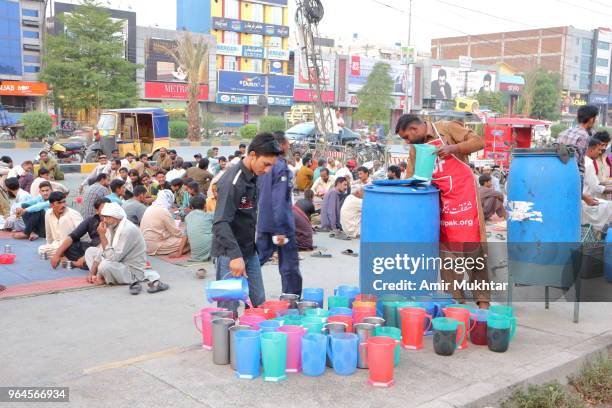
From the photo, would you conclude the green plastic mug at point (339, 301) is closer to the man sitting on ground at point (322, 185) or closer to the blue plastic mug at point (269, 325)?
the blue plastic mug at point (269, 325)

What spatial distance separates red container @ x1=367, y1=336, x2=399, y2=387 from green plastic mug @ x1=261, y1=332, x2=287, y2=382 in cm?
50

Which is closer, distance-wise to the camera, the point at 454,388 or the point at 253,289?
the point at 454,388

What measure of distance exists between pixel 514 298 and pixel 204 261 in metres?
3.67

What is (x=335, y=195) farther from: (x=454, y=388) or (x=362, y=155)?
(x=362, y=155)

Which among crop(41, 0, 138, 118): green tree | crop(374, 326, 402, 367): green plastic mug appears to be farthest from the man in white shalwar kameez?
crop(41, 0, 138, 118): green tree

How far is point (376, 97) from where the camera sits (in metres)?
45.0

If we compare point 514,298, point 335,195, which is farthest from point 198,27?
point 514,298

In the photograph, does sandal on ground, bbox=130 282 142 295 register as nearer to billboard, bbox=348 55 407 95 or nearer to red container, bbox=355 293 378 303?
red container, bbox=355 293 378 303

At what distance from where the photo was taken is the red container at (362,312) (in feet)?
13.4

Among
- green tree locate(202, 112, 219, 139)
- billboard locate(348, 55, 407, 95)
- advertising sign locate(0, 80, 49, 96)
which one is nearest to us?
green tree locate(202, 112, 219, 139)

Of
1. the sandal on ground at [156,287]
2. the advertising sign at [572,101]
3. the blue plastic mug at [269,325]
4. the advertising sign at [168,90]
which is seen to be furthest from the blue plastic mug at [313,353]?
the advertising sign at [572,101]

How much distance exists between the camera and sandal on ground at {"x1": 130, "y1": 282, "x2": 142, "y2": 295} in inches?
230

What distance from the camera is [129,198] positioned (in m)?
8.96

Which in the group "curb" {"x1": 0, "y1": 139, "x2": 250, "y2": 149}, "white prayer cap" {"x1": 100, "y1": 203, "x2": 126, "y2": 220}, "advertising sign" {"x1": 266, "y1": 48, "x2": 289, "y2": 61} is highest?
"advertising sign" {"x1": 266, "y1": 48, "x2": 289, "y2": 61}
